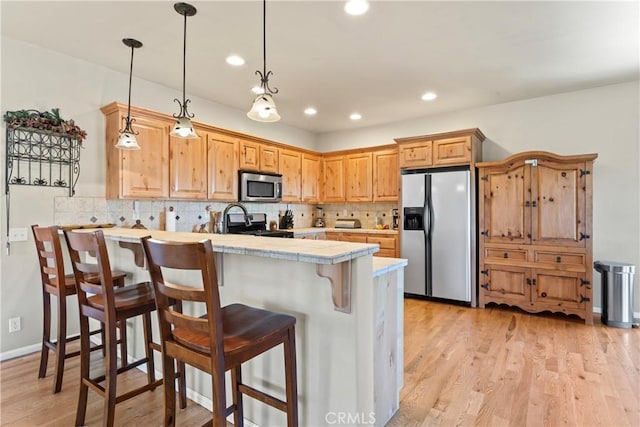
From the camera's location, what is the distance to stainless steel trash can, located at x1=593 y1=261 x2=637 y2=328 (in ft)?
11.3

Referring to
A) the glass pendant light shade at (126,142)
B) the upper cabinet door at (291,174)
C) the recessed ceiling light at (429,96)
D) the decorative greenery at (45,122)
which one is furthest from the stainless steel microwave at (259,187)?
the recessed ceiling light at (429,96)

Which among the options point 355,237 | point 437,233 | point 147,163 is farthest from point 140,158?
point 437,233

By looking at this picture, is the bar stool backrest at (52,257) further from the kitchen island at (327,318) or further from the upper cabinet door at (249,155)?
the upper cabinet door at (249,155)

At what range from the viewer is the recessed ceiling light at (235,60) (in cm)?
311

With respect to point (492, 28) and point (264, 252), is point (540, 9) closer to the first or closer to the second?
point (492, 28)

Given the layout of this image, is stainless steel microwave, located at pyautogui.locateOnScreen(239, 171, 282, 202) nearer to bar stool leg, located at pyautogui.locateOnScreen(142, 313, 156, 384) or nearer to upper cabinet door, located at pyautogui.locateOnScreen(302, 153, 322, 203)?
upper cabinet door, located at pyautogui.locateOnScreen(302, 153, 322, 203)

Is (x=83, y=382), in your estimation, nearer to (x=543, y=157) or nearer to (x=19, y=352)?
(x=19, y=352)

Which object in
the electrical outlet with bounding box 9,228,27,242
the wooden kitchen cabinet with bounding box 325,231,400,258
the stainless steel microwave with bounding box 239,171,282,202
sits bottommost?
the wooden kitchen cabinet with bounding box 325,231,400,258

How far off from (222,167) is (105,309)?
106 inches

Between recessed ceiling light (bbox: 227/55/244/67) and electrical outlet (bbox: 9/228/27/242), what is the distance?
93.3 inches

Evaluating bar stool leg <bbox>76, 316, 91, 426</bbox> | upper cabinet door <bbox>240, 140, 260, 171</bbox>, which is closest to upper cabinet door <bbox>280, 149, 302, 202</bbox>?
upper cabinet door <bbox>240, 140, 260, 171</bbox>

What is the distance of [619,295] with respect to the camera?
3.44 m

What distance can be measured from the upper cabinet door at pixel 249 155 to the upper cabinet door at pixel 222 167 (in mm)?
102

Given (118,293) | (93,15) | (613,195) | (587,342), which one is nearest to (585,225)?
(613,195)
